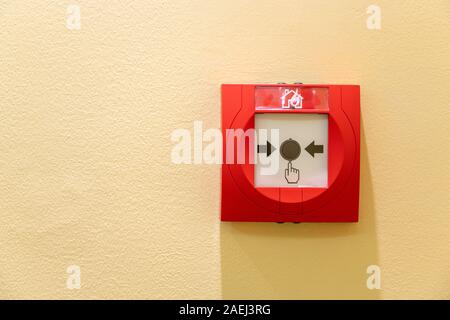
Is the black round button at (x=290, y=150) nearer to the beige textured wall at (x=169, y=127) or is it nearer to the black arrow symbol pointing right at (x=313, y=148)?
the black arrow symbol pointing right at (x=313, y=148)

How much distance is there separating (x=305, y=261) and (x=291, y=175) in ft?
0.58

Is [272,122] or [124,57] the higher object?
[124,57]

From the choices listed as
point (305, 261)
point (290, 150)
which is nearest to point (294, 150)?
point (290, 150)

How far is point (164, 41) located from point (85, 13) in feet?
0.52

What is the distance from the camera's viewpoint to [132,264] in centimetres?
92

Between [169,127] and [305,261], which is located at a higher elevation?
[169,127]

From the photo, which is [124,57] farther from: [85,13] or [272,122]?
[272,122]

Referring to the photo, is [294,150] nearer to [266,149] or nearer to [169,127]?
[266,149]

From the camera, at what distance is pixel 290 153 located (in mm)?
888

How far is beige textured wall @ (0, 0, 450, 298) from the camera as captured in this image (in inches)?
36.1

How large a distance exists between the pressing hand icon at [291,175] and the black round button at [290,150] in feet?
0.06

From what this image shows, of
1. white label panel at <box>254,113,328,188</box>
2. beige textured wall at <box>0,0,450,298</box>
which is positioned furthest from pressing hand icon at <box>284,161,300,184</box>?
beige textured wall at <box>0,0,450,298</box>

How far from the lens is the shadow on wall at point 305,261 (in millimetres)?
927
